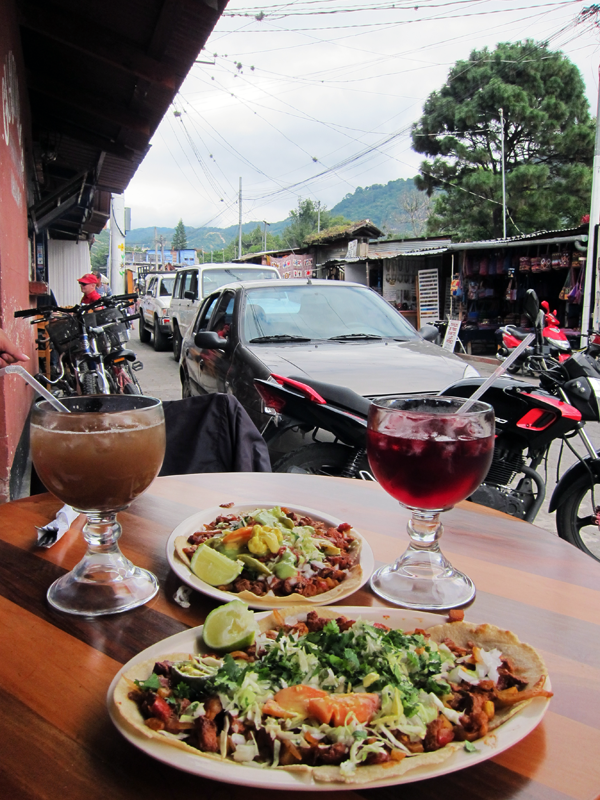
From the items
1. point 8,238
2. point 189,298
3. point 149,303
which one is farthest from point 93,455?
point 149,303

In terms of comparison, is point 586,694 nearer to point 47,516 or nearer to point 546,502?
point 47,516

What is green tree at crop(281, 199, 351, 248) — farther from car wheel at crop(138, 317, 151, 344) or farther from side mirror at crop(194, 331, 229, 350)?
side mirror at crop(194, 331, 229, 350)

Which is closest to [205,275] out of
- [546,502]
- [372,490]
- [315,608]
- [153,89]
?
[153,89]

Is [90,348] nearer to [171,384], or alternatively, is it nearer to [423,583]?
[171,384]

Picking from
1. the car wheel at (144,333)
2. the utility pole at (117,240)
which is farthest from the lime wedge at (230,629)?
the car wheel at (144,333)

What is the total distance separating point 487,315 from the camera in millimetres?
16891

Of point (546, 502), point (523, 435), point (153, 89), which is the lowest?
point (546, 502)

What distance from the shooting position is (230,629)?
0.76 m

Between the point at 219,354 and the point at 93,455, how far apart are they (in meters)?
3.99

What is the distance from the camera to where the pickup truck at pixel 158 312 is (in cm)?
1459

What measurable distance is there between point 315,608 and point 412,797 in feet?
0.95

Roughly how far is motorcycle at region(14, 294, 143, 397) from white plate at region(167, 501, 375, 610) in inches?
186

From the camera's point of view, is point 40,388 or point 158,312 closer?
point 40,388

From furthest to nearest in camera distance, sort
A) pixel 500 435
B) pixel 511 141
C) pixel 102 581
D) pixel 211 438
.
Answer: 1. pixel 511 141
2. pixel 500 435
3. pixel 211 438
4. pixel 102 581
